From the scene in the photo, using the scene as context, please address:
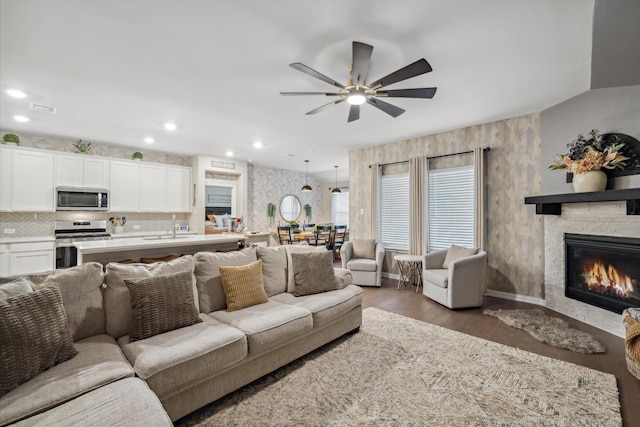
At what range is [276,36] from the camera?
2.31 metres

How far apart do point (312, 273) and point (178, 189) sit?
496 centimetres

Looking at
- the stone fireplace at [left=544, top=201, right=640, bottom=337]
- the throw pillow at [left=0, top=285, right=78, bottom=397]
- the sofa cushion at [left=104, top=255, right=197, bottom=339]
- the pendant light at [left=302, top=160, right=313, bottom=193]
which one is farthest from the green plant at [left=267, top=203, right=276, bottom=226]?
the throw pillow at [left=0, top=285, right=78, bottom=397]

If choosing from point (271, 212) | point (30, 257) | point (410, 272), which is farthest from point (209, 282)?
point (271, 212)

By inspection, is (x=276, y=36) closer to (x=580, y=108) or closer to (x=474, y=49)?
(x=474, y=49)

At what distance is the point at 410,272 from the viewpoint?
5.15 m

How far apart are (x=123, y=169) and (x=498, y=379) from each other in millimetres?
6817

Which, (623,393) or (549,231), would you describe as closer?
(623,393)

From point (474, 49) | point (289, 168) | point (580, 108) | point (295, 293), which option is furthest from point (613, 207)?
point (289, 168)

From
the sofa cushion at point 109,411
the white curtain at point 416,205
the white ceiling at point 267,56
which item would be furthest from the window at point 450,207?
the sofa cushion at point 109,411

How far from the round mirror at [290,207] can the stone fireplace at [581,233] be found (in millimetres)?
6952

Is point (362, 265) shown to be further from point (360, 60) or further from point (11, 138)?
point (11, 138)

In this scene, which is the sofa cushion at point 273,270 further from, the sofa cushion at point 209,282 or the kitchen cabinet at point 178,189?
the kitchen cabinet at point 178,189

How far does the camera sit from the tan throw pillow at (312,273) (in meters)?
2.93

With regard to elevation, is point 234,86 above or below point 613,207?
above
